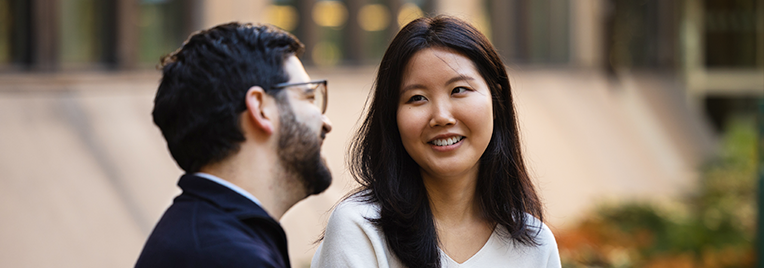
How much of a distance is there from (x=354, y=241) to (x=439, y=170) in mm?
303

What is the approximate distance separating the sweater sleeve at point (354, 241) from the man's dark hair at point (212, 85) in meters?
0.39

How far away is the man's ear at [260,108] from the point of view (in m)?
2.02

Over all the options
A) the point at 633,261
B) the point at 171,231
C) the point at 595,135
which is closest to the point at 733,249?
the point at 633,261

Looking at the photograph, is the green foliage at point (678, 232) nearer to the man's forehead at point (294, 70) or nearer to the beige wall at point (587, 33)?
the beige wall at point (587, 33)

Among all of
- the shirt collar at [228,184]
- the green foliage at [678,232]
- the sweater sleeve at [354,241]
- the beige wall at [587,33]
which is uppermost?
the shirt collar at [228,184]

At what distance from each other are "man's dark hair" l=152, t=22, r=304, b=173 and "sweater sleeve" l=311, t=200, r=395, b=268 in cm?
39

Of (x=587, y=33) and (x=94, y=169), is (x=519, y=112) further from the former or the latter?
(x=94, y=169)

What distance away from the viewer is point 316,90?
221 centimetres

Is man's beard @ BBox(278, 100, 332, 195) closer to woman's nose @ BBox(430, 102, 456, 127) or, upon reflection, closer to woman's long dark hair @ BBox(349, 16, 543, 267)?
woman's long dark hair @ BBox(349, 16, 543, 267)

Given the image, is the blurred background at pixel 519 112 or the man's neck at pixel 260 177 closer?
the man's neck at pixel 260 177

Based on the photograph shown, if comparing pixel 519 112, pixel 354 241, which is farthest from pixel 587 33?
pixel 354 241

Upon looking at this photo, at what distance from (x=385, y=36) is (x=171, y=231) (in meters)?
7.35

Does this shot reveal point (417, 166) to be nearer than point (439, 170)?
No

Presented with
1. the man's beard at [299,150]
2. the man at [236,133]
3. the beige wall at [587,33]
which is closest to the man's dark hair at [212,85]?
the man at [236,133]
